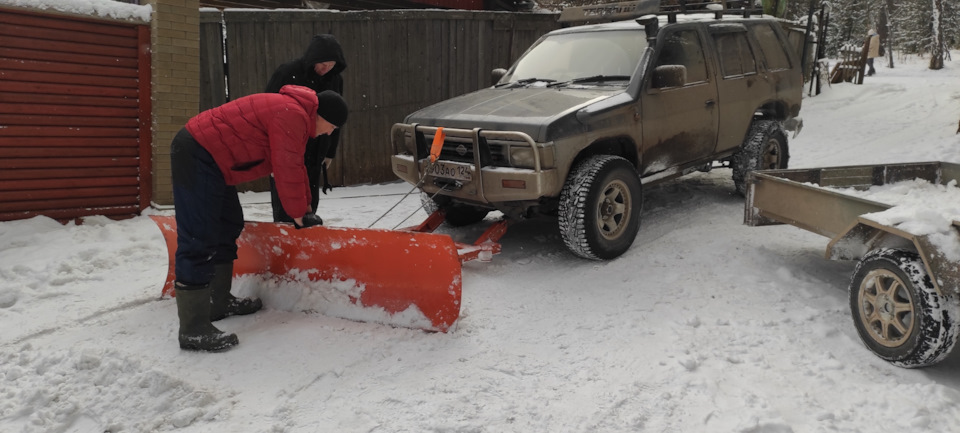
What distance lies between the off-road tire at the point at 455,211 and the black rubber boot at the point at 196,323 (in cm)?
240

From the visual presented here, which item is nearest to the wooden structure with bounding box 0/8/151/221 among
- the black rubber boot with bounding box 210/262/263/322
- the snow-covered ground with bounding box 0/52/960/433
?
the snow-covered ground with bounding box 0/52/960/433

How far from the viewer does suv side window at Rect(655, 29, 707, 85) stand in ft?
19.4

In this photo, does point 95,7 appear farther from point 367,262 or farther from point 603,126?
point 603,126

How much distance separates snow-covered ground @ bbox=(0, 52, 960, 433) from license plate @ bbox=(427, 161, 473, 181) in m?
0.74

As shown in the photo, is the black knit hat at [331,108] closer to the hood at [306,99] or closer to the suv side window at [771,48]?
the hood at [306,99]

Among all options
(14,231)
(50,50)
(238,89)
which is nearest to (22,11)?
(50,50)

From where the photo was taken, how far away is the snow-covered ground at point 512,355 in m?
3.27

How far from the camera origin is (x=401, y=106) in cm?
993

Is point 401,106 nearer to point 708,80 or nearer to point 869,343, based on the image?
point 708,80

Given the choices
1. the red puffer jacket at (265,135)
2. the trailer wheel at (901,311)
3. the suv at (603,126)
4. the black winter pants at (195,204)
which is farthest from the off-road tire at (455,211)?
the trailer wheel at (901,311)

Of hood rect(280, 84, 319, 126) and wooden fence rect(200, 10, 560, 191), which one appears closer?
hood rect(280, 84, 319, 126)

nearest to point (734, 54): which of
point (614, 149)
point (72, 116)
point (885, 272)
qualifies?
point (614, 149)

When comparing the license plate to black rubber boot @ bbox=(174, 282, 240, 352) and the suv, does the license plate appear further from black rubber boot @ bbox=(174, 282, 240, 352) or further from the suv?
black rubber boot @ bbox=(174, 282, 240, 352)

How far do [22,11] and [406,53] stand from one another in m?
4.82
